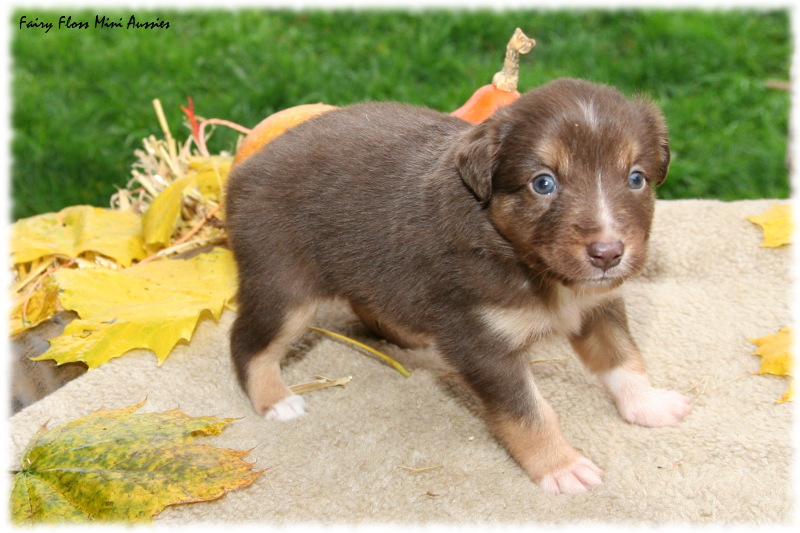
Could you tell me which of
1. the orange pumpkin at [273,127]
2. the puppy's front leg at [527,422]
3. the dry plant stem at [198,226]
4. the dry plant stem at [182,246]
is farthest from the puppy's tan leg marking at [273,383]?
the dry plant stem at [198,226]

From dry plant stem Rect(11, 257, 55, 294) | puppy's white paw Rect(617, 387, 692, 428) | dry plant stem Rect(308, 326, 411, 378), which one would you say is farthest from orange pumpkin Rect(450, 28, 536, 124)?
dry plant stem Rect(11, 257, 55, 294)

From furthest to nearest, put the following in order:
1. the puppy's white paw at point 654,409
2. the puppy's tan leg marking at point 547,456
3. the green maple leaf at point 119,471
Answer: the puppy's white paw at point 654,409
the puppy's tan leg marking at point 547,456
the green maple leaf at point 119,471

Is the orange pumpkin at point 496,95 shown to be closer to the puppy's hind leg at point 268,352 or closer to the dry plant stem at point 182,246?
the puppy's hind leg at point 268,352

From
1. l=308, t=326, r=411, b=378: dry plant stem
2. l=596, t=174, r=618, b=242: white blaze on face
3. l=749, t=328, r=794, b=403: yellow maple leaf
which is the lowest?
l=308, t=326, r=411, b=378: dry plant stem

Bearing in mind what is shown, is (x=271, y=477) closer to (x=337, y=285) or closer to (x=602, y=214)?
(x=337, y=285)

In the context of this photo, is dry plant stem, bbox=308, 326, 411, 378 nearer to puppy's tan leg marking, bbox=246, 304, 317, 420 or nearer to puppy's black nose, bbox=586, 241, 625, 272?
puppy's tan leg marking, bbox=246, 304, 317, 420

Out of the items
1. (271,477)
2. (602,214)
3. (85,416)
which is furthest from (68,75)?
(602,214)
